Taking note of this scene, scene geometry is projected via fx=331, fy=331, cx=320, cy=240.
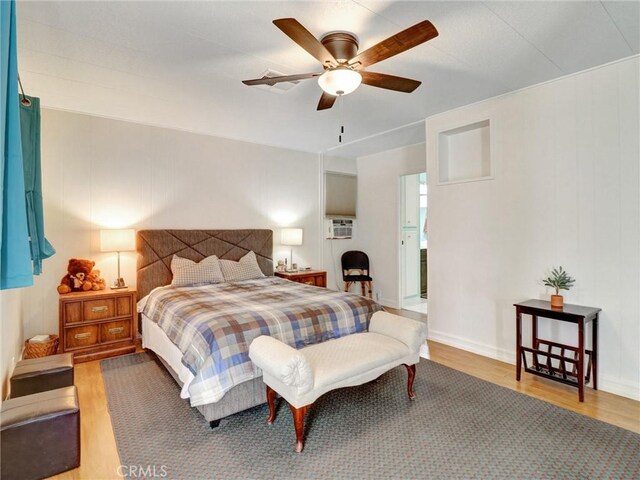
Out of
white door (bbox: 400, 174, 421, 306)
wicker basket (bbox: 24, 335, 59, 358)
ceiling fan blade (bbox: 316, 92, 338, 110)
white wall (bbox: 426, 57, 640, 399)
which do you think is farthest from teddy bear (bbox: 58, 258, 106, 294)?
white door (bbox: 400, 174, 421, 306)

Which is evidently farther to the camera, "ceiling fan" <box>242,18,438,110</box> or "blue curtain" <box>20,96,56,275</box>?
"blue curtain" <box>20,96,56,275</box>

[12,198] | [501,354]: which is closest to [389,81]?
[12,198]

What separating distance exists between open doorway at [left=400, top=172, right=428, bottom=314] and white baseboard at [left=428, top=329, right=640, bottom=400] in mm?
1503

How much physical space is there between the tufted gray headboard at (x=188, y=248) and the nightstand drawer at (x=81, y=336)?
60 centimetres

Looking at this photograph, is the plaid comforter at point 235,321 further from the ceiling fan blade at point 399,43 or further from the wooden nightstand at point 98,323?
the ceiling fan blade at point 399,43

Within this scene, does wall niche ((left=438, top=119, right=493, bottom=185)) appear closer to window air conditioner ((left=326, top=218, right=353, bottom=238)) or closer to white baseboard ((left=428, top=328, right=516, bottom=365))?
white baseboard ((left=428, top=328, right=516, bottom=365))

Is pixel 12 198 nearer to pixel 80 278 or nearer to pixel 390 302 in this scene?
pixel 80 278

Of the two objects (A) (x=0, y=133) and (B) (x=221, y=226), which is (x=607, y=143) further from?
(B) (x=221, y=226)

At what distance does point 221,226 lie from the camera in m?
4.64

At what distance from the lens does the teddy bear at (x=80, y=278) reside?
3.42 metres

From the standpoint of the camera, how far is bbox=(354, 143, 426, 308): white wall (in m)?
5.37

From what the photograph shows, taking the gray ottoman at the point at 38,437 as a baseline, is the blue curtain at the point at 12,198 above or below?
above

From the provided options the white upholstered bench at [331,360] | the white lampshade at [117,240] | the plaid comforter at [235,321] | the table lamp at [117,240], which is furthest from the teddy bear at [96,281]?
the white upholstered bench at [331,360]

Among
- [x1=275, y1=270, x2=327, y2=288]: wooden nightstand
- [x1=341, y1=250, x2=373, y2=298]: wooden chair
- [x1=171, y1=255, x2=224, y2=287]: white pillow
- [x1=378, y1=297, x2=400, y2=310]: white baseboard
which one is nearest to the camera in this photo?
[x1=171, y1=255, x2=224, y2=287]: white pillow
